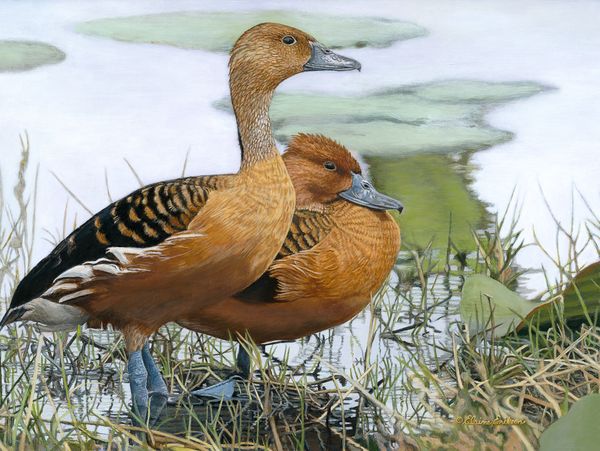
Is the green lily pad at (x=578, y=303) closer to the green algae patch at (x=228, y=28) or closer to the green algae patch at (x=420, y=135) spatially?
the green algae patch at (x=420, y=135)

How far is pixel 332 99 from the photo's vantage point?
5.29 metres

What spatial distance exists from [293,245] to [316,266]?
0.38 feet

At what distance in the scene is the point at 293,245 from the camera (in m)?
3.75

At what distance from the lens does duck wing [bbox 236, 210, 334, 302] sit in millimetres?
3654

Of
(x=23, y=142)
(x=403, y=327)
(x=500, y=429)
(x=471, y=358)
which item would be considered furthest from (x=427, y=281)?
(x=23, y=142)

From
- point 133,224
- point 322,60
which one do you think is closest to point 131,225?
point 133,224

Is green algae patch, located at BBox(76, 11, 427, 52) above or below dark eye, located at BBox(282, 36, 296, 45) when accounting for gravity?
below

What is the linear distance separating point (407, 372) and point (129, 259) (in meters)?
1.01

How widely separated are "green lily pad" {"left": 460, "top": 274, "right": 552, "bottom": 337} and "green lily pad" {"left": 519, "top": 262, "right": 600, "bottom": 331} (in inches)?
2.8

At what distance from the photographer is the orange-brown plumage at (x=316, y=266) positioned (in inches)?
144

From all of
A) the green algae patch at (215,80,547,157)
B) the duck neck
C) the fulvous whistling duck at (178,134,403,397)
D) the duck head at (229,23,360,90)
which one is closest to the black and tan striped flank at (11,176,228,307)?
the duck neck

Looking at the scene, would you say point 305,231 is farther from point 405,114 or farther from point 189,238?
point 405,114

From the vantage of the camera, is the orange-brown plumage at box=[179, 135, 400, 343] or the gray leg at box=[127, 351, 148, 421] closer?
the gray leg at box=[127, 351, 148, 421]
